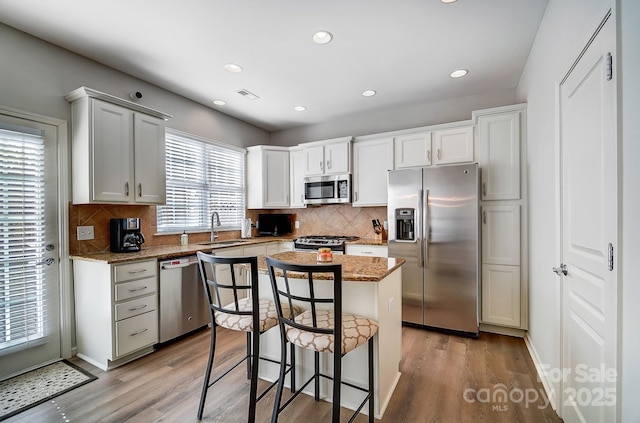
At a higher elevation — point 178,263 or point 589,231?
point 589,231

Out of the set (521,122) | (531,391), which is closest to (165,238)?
(531,391)

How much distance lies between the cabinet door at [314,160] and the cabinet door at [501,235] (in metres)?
2.27

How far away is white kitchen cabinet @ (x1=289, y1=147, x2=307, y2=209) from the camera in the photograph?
4.50 metres

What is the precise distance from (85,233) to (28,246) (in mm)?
396

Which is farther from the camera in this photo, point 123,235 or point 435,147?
point 435,147

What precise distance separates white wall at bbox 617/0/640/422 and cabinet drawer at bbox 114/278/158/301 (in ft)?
10.4

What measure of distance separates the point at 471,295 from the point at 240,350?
242cm

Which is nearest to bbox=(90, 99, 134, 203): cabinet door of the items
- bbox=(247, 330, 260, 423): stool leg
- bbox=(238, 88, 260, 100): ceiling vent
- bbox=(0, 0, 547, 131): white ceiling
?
bbox=(0, 0, 547, 131): white ceiling

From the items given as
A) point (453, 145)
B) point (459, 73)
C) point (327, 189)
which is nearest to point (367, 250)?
point (327, 189)

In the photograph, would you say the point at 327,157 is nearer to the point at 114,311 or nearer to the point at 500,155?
the point at 500,155

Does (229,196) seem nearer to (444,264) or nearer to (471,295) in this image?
(444,264)

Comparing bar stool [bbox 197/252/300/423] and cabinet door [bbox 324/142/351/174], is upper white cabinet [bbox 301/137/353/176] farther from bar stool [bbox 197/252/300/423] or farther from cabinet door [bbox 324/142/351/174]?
bar stool [bbox 197/252/300/423]

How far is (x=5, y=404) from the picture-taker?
1.91m

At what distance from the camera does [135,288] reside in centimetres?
251
